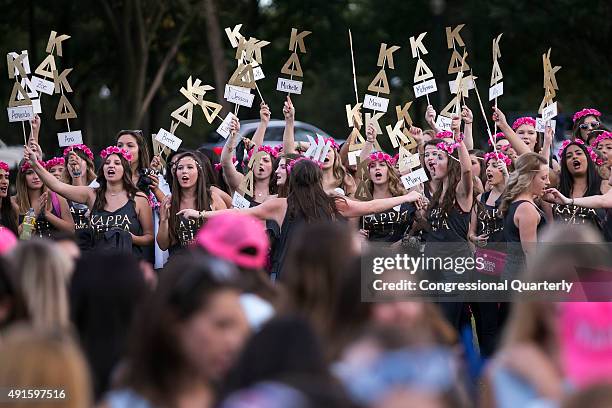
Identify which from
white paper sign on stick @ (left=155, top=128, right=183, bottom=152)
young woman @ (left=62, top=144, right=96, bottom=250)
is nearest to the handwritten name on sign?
white paper sign on stick @ (left=155, top=128, right=183, bottom=152)

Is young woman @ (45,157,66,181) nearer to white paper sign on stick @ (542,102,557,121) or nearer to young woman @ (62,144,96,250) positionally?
young woman @ (62,144,96,250)

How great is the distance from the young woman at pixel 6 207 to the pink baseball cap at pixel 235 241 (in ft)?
21.5

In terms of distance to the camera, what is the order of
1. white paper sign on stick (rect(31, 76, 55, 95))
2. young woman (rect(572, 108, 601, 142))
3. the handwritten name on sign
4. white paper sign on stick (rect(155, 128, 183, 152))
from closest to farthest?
white paper sign on stick (rect(155, 128, 183, 152)) → white paper sign on stick (rect(31, 76, 55, 95)) → young woman (rect(572, 108, 601, 142)) → the handwritten name on sign

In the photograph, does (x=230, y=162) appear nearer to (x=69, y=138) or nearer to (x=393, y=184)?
(x=393, y=184)

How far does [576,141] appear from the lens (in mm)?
10391

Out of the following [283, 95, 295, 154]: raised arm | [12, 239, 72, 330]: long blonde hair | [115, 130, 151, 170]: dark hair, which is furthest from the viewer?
[283, 95, 295, 154]: raised arm

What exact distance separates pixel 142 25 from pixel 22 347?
21.8 m

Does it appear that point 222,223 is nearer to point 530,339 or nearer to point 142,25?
point 530,339

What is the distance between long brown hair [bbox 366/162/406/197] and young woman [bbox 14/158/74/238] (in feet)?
8.93

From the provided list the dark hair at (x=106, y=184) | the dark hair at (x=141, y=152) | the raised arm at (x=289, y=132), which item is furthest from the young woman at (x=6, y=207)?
the raised arm at (x=289, y=132)

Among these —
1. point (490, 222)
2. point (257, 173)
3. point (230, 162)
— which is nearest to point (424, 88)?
point (230, 162)

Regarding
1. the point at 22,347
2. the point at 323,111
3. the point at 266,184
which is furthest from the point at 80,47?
the point at 22,347

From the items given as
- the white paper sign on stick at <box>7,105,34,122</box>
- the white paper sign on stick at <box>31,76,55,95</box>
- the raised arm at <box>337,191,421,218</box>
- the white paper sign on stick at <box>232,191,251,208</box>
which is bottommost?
the raised arm at <box>337,191,421,218</box>

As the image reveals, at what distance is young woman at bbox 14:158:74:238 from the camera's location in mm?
11320
